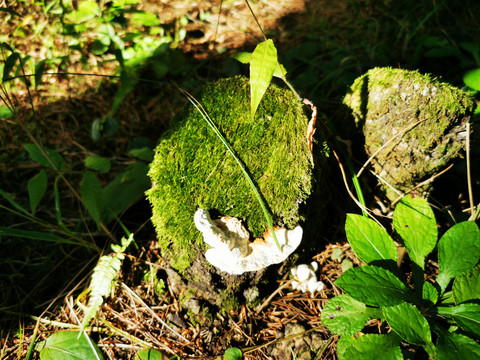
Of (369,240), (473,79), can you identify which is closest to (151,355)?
(369,240)

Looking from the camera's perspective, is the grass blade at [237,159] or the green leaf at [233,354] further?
the green leaf at [233,354]

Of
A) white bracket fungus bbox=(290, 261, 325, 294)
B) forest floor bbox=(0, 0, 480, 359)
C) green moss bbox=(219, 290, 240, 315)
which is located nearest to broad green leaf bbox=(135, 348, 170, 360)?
forest floor bbox=(0, 0, 480, 359)

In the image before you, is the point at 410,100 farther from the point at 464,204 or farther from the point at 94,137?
the point at 94,137

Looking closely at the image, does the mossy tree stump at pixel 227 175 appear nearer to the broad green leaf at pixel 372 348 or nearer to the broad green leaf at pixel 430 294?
the broad green leaf at pixel 372 348

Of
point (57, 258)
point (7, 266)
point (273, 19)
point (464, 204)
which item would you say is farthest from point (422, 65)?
point (7, 266)

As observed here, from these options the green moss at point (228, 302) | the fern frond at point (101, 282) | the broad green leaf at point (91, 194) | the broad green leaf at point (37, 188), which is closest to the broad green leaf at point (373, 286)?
the green moss at point (228, 302)

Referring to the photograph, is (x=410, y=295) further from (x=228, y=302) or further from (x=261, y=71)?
(x=261, y=71)
